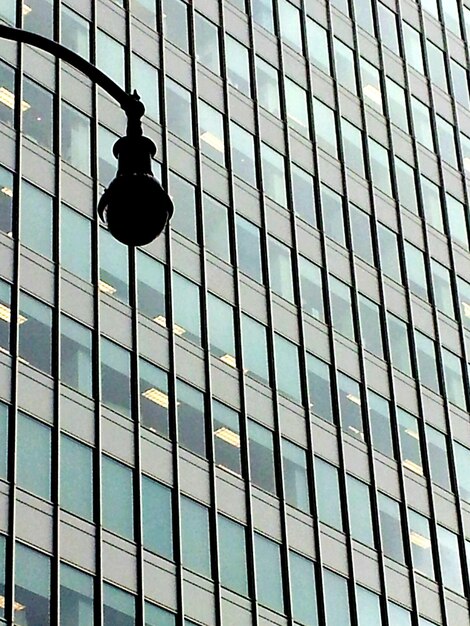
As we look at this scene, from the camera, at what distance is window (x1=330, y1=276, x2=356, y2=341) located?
1820 inches

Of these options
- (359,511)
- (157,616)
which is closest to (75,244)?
(157,616)

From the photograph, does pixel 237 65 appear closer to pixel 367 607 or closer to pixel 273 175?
pixel 273 175

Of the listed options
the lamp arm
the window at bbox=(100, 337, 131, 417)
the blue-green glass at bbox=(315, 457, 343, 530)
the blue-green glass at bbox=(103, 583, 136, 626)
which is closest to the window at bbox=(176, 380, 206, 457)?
the window at bbox=(100, 337, 131, 417)

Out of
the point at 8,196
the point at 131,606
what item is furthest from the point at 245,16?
the point at 131,606

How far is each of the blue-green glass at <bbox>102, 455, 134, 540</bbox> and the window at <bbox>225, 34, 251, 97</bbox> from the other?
578 inches

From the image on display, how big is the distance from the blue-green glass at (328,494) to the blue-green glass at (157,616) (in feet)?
22.3

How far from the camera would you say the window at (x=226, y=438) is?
39500mm

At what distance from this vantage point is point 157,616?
35656 mm

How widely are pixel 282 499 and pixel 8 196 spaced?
Result: 10.1m

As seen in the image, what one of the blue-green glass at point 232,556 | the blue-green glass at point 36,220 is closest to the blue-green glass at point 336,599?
the blue-green glass at point 232,556

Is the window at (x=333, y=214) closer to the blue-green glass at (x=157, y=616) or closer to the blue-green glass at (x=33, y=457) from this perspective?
the blue-green glass at (x=33, y=457)

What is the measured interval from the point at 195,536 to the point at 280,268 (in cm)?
1022

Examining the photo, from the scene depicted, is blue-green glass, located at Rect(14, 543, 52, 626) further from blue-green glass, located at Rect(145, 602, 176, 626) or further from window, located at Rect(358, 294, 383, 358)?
window, located at Rect(358, 294, 383, 358)

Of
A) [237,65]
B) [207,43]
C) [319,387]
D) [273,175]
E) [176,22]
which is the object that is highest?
[176,22]
